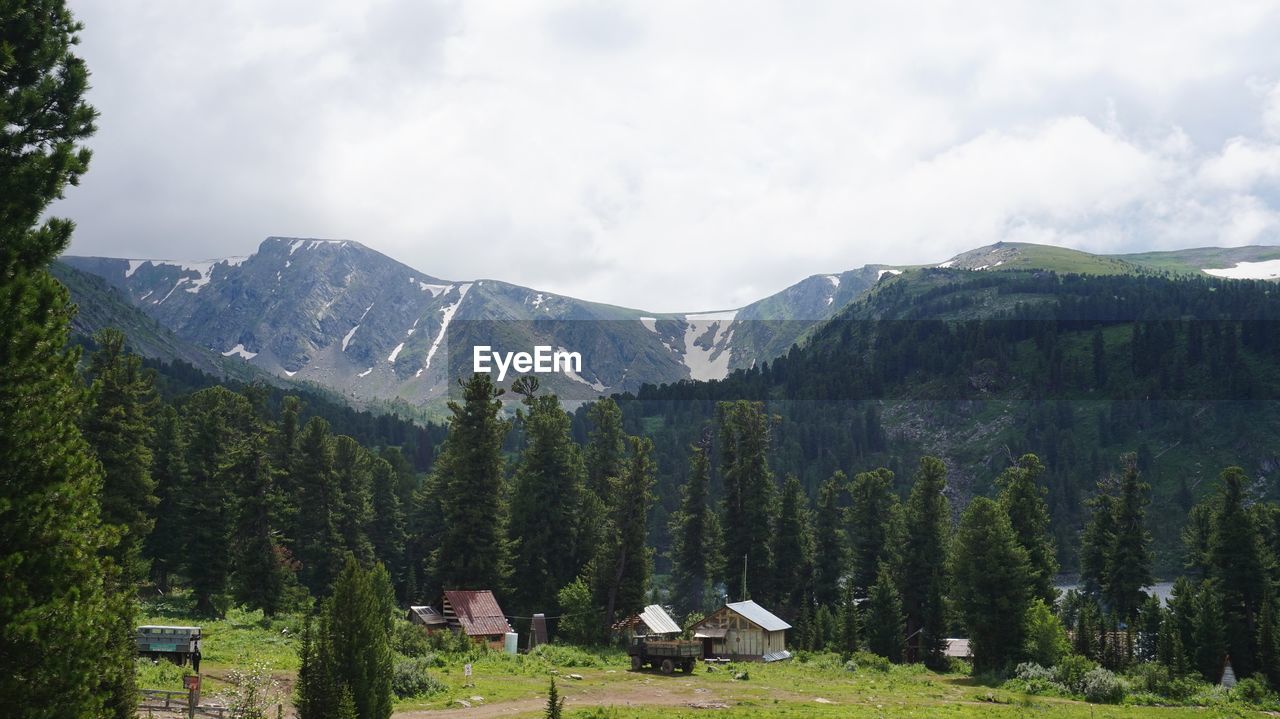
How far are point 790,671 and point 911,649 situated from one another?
29877mm

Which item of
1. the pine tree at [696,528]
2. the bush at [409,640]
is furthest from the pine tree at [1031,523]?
the bush at [409,640]

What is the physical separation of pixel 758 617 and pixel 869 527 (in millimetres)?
23265

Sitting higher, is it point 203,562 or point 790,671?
point 203,562

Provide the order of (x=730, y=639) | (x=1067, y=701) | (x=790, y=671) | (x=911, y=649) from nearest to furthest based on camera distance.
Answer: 1. (x=1067, y=701)
2. (x=790, y=671)
3. (x=730, y=639)
4. (x=911, y=649)

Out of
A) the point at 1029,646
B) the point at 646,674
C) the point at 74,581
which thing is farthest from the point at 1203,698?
the point at 74,581

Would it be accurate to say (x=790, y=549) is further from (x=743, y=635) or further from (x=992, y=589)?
(x=992, y=589)

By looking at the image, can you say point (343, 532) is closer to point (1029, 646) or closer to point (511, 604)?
point (511, 604)

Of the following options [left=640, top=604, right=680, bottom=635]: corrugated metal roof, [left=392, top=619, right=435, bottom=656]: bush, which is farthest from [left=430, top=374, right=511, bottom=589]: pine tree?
[left=392, top=619, right=435, bottom=656]: bush

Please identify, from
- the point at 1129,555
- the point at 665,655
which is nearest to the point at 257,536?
the point at 665,655

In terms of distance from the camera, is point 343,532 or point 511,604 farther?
point 343,532

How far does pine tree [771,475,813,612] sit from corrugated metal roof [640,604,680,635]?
881 inches

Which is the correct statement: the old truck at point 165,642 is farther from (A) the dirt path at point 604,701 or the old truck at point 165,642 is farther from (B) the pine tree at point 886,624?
(B) the pine tree at point 886,624

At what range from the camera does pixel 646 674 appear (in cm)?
5744

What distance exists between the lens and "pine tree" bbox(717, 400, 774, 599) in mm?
94438
